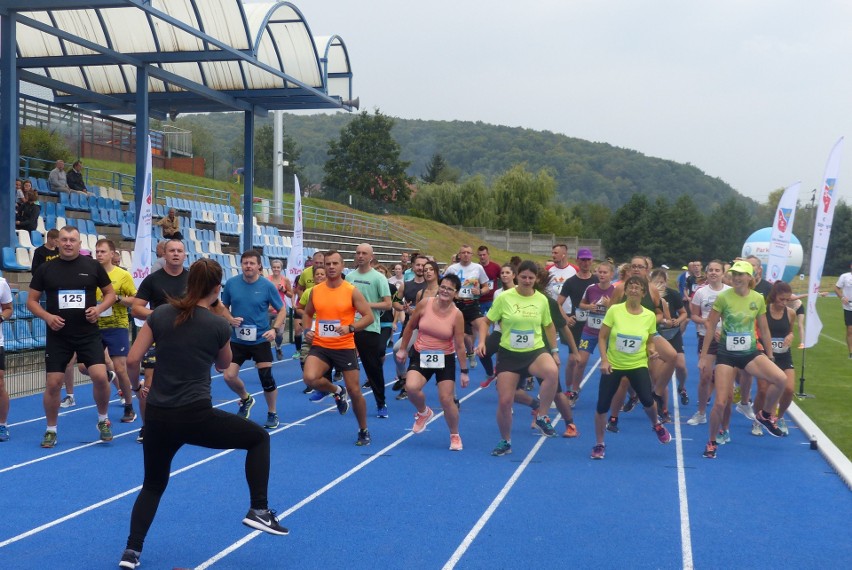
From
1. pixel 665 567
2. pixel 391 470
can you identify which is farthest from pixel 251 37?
pixel 665 567

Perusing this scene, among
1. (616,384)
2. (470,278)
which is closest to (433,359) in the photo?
(616,384)

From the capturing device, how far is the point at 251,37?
18.8 meters

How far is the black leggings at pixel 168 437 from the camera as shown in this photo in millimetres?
5461

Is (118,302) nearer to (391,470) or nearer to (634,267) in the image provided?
(391,470)

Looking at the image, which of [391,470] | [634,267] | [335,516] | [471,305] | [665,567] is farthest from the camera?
[471,305]

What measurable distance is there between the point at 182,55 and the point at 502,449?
12841mm

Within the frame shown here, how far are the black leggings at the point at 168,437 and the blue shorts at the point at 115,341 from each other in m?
4.83

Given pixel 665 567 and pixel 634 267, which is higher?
pixel 634 267

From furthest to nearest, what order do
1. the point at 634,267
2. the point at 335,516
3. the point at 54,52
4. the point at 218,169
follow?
the point at 218,169 < the point at 54,52 < the point at 634,267 < the point at 335,516

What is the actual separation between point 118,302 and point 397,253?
34519mm

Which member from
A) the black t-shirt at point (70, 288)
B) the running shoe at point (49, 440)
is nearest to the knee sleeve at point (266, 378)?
the black t-shirt at point (70, 288)

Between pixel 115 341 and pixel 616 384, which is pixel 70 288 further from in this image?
pixel 616 384

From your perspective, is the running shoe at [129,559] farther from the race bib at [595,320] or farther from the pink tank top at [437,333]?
the race bib at [595,320]

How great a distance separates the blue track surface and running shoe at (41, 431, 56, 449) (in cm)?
9
